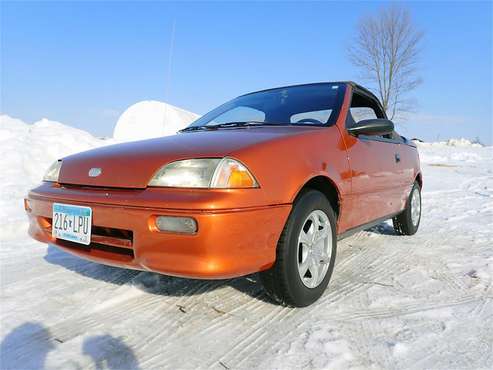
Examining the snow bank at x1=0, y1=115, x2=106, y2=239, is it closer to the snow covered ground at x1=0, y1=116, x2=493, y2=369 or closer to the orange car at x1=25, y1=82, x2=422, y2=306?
the snow covered ground at x1=0, y1=116, x2=493, y2=369

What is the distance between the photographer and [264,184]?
1.84 metres

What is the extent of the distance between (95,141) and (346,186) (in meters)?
8.47

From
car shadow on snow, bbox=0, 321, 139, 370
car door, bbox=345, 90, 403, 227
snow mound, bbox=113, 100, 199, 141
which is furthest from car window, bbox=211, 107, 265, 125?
snow mound, bbox=113, 100, 199, 141

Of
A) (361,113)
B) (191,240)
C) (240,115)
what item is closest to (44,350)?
(191,240)

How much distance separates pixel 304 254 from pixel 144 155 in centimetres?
106

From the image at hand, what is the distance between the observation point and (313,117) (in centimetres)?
272

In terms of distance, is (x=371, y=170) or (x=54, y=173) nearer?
(x=54, y=173)

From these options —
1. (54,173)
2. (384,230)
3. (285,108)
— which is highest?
(285,108)

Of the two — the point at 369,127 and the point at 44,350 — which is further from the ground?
the point at 369,127

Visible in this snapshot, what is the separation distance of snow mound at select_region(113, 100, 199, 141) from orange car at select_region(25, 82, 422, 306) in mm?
10941

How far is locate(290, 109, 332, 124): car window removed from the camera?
2668mm

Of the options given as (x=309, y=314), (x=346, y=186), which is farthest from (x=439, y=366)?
(x=346, y=186)

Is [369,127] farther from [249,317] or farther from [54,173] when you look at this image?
[54,173]

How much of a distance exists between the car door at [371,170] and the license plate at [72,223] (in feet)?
5.64
